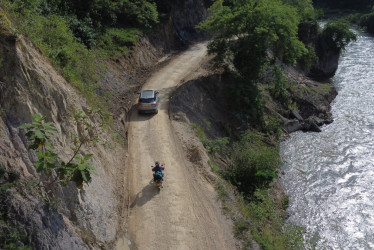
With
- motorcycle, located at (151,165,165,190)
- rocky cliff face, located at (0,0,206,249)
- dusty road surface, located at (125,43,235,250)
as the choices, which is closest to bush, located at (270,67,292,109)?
dusty road surface, located at (125,43,235,250)

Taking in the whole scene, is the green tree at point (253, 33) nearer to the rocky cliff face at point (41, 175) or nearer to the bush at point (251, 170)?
the bush at point (251, 170)

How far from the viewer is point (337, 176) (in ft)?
95.5

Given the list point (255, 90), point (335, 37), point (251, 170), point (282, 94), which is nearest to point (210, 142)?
point (251, 170)

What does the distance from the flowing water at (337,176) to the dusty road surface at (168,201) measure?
9079 mm

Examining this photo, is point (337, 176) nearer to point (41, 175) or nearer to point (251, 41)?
point (251, 41)

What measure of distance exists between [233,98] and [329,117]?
12970 millimetres

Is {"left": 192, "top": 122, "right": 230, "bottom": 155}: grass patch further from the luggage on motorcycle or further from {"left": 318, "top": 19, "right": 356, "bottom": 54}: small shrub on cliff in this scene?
{"left": 318, "top": 19, "right": 356, "bottom": 54}: small shrub on cliff

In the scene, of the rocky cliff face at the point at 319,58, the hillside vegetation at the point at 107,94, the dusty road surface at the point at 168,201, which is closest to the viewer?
the hillside vegetation at the point at 107,94

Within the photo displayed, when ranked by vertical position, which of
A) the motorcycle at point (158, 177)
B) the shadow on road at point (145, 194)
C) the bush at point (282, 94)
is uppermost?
the motorcycle at point (158, 177)

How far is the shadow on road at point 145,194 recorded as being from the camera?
18.4 metres

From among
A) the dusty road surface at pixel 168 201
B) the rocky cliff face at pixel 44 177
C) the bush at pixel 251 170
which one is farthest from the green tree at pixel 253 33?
the rocky cliff face at pixel 44 177

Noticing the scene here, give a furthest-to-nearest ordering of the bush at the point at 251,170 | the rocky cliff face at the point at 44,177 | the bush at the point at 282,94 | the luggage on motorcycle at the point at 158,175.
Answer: the bush at the point at 282,94
the bush at the point at 251,170
the luggage on motorcycle at the point at 158,175
the rocky cliff face at the point at 44,177

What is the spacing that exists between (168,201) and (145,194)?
1.42 metres

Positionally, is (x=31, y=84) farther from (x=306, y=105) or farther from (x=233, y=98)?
(x=306, y=105)
